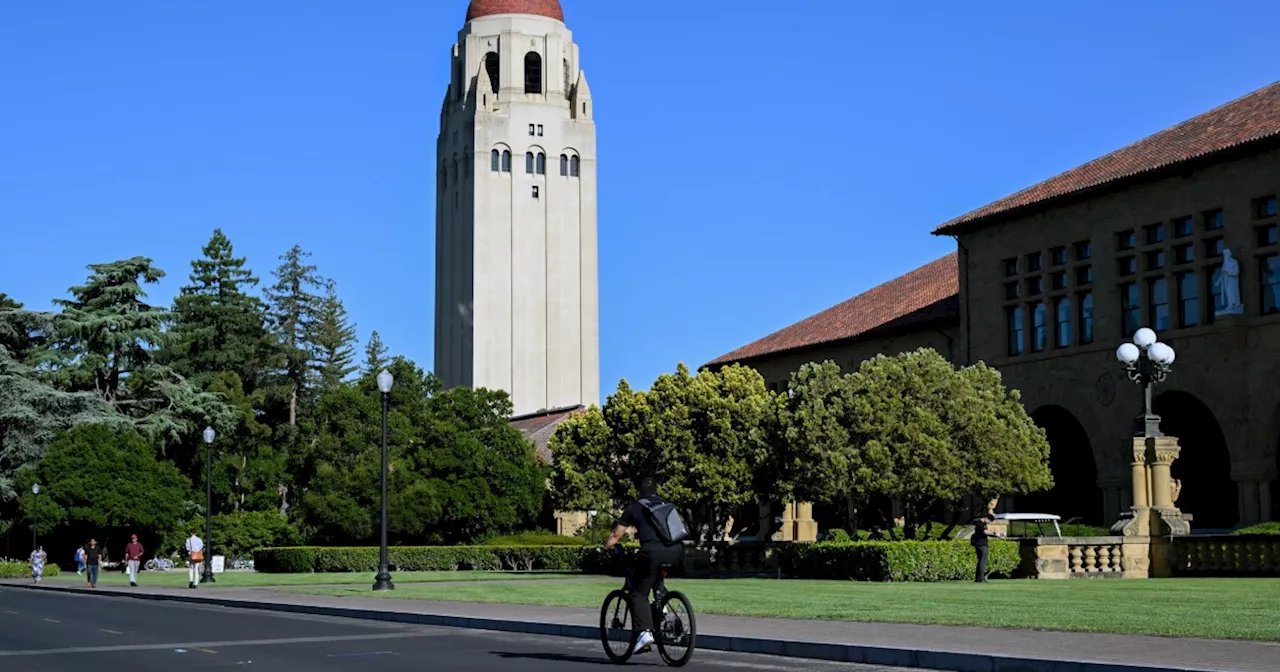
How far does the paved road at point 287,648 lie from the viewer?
16297 mm

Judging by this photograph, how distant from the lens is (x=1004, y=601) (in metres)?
23.8

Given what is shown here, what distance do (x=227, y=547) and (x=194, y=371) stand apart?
22139 mm

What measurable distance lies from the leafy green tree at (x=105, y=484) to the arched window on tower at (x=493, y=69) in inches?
2240

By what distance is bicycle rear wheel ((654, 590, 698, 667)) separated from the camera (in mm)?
15297

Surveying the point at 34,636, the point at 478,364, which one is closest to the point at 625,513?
the point at 34,636

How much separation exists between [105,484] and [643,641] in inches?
2310

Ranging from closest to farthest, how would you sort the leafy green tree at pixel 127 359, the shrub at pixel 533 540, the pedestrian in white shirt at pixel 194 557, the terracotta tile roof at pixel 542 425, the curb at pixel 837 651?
the curb at pixel 837 651 → the pedestrian in white shirt at pixel 194 557 → the shrub at pixel 533 540 → the leafy green tree at pixel 127 359 → the terracotta tile roof at pixel 542 425

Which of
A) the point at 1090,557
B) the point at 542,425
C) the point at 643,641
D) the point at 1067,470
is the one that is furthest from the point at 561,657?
the point at 542,425

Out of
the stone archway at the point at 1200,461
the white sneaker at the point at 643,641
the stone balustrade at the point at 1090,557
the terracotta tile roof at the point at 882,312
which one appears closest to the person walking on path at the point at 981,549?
the stone balustrade at the point at 1090,557

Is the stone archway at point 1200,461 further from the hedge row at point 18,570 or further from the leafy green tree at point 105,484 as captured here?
the leafy green tree at point 105,484

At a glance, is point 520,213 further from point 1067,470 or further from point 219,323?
point 1067,470

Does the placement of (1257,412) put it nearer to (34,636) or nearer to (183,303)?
(34,636)

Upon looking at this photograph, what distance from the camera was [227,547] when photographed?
78250mm

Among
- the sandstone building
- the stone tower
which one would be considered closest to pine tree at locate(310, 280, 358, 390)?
the stone tower
